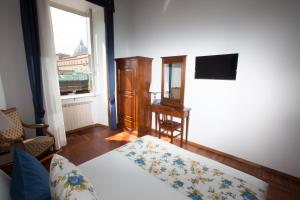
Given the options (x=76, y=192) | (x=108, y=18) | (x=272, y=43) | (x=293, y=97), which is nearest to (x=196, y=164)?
(x=76, y=192)

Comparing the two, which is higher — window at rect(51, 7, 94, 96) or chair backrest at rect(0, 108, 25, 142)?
window at rect(51, 7, 94, 96)

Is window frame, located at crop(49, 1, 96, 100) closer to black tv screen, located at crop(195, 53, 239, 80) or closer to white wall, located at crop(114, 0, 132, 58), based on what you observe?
white wall, located at crop(114, 0, 132, 58)

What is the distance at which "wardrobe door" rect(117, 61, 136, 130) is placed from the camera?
320 cm

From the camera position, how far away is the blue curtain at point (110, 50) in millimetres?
3207

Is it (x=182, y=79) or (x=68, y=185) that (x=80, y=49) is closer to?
(x=182, y=79)

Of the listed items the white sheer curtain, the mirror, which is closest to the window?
the white sheer curtain

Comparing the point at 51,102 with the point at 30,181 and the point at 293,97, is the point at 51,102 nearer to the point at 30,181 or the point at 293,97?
the point at 30,181

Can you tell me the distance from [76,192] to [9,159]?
1374 millimetres

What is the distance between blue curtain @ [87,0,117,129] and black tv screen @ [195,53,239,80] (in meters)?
1.85

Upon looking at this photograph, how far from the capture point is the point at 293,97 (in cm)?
196

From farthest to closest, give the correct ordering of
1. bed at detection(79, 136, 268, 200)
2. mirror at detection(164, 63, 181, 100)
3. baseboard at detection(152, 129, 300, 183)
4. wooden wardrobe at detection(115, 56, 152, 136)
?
1. wooden wardrobe at detection(115, 56, 152, 136)
2. mirror at detection(164, 63, 181, 100)
3. baseboard at detection(152, 129, 300, 183)
4. bed at detection(79, 136, 268, 200)

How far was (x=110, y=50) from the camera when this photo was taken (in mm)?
3375

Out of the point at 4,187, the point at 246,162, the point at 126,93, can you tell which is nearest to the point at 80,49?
the point at 126,93

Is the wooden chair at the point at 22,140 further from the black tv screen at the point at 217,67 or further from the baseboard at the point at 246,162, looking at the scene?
the black tv screen at the point at 217,67
